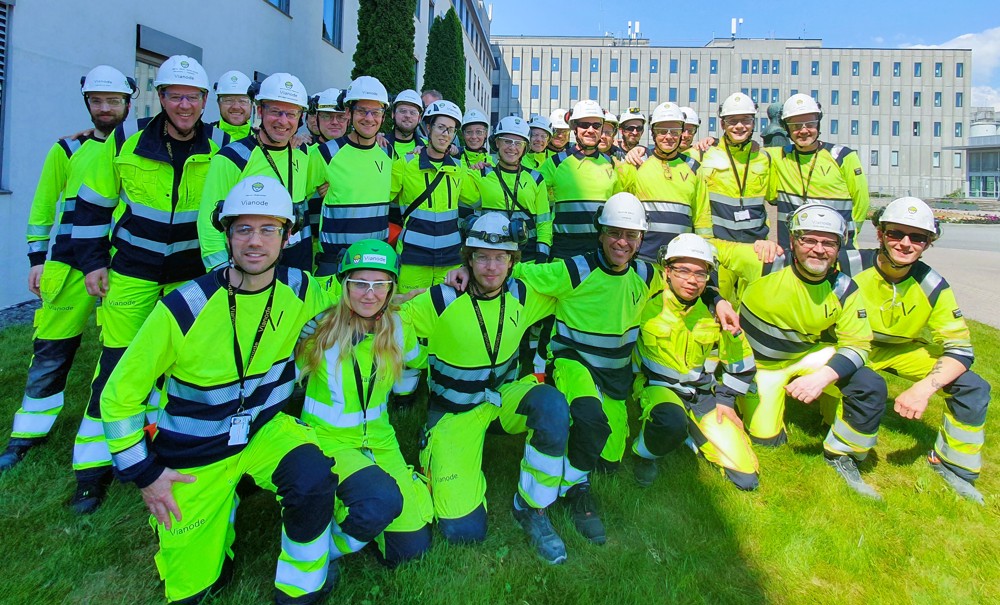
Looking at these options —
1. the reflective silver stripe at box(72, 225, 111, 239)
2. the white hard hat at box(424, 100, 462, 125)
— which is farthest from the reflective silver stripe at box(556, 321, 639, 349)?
the reflective silver stripe at box(72, 225, 111, 239)

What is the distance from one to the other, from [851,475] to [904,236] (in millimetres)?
1853

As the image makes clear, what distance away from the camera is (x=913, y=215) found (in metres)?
4.26

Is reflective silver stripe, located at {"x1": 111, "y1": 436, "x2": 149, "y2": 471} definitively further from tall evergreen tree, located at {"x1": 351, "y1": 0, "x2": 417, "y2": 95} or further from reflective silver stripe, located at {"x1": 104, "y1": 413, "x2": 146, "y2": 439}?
tall evergreen tree, located at {"x1": 351, "y1": 0, "x2": 417, "y2": 95}

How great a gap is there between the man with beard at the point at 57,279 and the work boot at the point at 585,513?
3577 millimetres

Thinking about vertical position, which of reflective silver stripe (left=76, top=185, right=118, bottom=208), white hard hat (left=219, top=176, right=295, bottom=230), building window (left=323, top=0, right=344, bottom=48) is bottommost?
white hard hat (left=219, top=176, right=295, bottom=230)

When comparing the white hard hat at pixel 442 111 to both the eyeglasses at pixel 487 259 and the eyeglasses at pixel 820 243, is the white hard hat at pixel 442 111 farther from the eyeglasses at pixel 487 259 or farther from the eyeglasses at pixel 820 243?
the eyeglasses at pixel 820 243

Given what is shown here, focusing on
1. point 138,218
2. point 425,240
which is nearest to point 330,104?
point 425,240

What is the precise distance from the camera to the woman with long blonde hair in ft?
9.99

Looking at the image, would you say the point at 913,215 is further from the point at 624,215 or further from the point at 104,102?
the point at 104,102

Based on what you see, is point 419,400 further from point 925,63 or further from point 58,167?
point 925,63

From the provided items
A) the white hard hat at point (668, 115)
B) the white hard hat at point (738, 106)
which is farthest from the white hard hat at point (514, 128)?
the white hard hat at point (738, 106)

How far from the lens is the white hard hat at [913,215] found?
424 centimetres

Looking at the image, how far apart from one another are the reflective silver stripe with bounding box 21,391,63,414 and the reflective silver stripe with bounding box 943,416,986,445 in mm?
6458

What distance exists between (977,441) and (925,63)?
89977 millimetres
